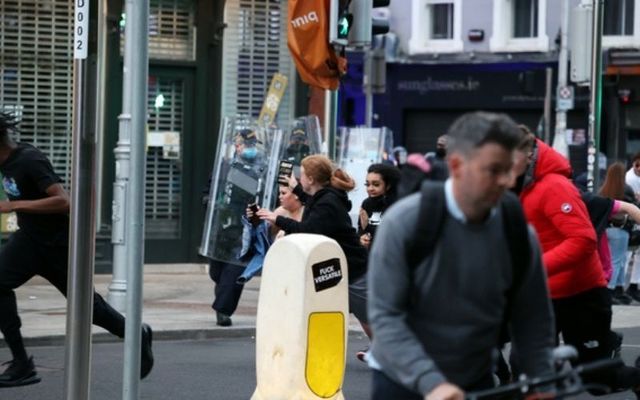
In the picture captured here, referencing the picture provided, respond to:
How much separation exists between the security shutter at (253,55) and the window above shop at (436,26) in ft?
50.1

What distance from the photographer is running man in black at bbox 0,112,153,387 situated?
10.1 meters

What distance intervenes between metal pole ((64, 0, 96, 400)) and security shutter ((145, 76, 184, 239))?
11976 mm

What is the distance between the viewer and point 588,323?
27.9ft

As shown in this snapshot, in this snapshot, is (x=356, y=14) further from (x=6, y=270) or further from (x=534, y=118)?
(x=534, y=118)

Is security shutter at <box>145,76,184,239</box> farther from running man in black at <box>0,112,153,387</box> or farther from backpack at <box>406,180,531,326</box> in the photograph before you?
backpack at <box>406,180,531,326</box>

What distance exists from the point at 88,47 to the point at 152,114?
12.1 meters

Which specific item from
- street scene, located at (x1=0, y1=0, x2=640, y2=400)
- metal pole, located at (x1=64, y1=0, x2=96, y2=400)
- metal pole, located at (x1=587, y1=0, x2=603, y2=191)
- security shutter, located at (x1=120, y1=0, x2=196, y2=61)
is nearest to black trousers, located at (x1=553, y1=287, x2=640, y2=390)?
street scene, located at (x1=0, y1=0, x2=640, y2=400)

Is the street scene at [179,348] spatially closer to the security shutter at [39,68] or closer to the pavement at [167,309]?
the pavement at [167,309]

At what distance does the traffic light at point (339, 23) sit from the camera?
1400cm

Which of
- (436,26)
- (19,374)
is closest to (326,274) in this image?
(19,374)

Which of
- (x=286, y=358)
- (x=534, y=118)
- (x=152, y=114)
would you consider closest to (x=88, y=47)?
(x=286, y=358)

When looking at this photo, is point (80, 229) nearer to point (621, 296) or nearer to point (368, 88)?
point (621, 296)

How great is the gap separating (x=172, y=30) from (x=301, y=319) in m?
11.4

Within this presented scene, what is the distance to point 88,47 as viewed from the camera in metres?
7.96
